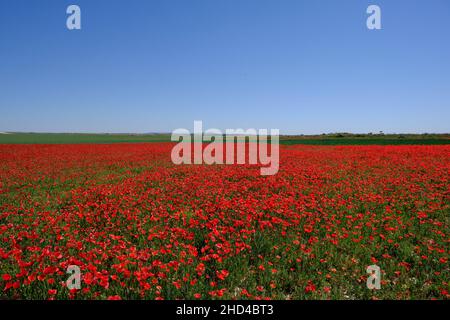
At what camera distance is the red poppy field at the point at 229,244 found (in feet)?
12.5

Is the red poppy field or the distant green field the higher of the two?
the distant green field

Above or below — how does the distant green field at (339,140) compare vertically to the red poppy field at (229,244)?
above

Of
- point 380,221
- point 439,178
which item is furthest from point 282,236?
point 439,178

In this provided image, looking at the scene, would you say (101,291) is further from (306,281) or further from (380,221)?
(380,221)

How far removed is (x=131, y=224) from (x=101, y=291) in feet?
8.98

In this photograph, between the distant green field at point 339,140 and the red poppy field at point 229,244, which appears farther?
the distant green field at point 339,140

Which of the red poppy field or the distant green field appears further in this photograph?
the distant green field

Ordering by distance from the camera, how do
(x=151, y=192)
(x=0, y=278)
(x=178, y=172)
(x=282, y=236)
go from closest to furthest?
(x=0, y=278) → (x=282, y=236) → (x=151, y=192) → (x=178, y=172)

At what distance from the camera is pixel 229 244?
500 cm

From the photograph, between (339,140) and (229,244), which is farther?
(339,140)

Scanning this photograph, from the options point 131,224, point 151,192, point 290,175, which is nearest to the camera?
point 131,224

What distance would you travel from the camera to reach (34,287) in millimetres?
3779

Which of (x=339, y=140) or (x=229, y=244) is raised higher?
(x=339, y=140)

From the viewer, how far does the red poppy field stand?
3.80 metres
